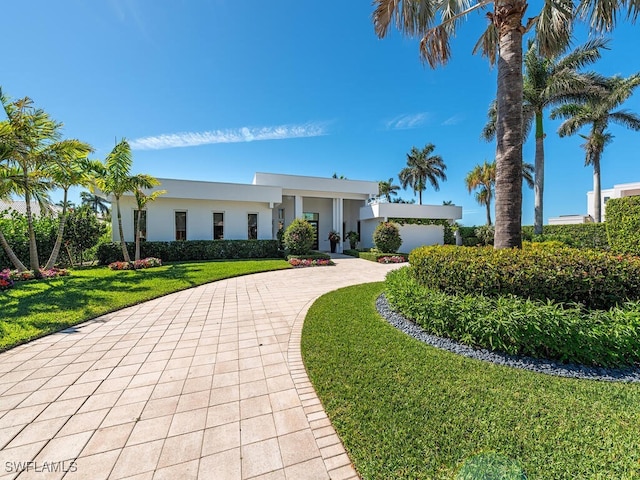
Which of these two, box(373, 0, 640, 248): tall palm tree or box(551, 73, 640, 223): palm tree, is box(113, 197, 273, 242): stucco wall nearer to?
box(373, 0, 640, 248): tall palm tree

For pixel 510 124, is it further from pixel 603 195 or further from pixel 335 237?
pixel 603 195

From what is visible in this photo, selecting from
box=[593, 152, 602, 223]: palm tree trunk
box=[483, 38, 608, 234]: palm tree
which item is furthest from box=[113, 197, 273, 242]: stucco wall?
box=[593, 152, 602, 223]: palm tree trunk

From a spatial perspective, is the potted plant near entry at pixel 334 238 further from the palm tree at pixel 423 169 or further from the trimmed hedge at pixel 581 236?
the palm tree at pixel 423 169

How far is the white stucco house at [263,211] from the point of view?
14031mm

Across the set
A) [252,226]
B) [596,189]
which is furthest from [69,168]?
[596,189]

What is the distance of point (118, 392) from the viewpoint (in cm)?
271

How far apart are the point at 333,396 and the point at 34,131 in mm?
12391

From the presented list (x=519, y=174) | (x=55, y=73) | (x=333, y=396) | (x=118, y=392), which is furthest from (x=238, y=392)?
(x=55, y=73)

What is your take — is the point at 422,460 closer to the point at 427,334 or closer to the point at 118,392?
the point at 427,334

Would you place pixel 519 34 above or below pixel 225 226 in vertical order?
above

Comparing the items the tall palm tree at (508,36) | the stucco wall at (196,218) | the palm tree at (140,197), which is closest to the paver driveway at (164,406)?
the tall palm tree at (508,36)

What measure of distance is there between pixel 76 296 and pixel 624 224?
58.4 feet

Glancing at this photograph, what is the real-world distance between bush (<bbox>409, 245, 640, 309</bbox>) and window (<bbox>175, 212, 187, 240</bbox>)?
14800 mm

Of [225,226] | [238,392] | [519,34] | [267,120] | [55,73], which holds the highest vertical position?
[267,120]
